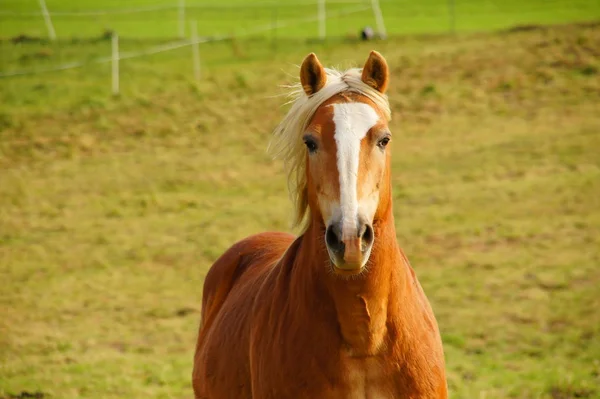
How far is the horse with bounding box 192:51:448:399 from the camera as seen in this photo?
316 centimetres

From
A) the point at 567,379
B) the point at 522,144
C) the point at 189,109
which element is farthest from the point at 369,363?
the point at 189,109

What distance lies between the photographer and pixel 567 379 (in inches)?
277

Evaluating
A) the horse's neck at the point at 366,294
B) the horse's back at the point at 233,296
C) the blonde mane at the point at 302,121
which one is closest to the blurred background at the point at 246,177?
the horse's back at the point at 233,296

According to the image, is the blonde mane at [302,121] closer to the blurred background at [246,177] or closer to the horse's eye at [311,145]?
the horse's eye at [311,145]

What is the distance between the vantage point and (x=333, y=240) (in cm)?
296

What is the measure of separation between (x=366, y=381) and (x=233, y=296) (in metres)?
1.55

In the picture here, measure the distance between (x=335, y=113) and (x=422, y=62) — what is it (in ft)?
54.3

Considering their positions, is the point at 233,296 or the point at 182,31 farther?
the point at 182,31

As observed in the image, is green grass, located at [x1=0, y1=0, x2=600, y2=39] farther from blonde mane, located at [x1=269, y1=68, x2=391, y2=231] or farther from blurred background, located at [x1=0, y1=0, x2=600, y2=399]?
blonde mane, located at [x1=269, y1=68, x2=391, y2=231]

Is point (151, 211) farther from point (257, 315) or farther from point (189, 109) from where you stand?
point (257, 315)

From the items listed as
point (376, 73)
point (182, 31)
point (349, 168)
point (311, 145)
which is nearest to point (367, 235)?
point (349, 168)

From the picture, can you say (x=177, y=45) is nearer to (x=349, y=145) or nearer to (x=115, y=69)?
(x=115, y=69)

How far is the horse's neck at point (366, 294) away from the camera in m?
3.29

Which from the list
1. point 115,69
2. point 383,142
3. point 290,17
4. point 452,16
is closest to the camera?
point 383,142
